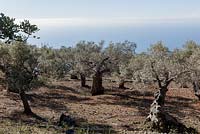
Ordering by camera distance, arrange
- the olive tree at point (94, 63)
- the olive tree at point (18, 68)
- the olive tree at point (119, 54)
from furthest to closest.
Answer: the olive tree at point (119, 54), the olive tree at point (94, 63), the olive tree at point (18, 68)

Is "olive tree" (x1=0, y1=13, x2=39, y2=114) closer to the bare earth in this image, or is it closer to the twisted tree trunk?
the bare earth

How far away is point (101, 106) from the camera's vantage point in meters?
42.8

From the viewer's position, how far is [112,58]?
5269 cm

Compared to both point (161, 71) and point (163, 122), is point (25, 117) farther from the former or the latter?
point (161, 71)

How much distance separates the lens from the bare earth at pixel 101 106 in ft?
111

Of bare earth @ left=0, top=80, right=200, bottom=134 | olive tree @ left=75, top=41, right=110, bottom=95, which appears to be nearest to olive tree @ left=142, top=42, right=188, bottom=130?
bare earth @ left=0, top=80, right=200, bottom=134

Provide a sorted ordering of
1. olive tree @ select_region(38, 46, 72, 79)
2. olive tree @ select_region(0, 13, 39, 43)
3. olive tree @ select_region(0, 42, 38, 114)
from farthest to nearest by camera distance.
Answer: olive tree @ select_region(38, 46, 72, 79), olive tree @ select_region(0, 42, 38, 114), olive tree @ select_region(0, 13, 39, 43)

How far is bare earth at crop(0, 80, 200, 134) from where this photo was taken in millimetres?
33944

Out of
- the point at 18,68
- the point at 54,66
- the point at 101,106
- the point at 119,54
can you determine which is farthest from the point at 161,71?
A: the point at 119,54

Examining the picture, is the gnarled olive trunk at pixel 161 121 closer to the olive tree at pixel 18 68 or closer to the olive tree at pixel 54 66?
the olive tree at pixel 18 68

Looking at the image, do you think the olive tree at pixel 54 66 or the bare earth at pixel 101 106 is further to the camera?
the olive tree at pixel 54 66

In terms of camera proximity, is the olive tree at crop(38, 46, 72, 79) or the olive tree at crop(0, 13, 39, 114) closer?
the olive tree at crop(0, 13, 39, 114)

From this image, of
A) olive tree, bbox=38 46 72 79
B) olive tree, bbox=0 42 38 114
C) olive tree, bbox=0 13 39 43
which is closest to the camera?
olive tree, bbox=0 13 39 43

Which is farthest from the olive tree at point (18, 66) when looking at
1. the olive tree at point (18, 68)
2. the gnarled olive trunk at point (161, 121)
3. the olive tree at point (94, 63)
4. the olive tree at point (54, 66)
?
the olive tree at point (94, 63)
